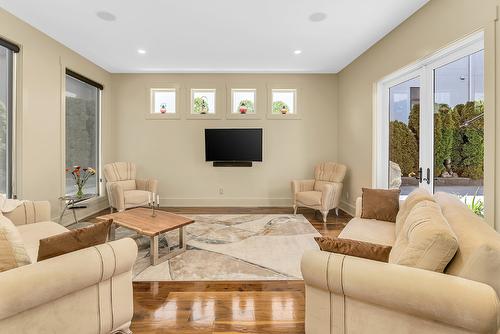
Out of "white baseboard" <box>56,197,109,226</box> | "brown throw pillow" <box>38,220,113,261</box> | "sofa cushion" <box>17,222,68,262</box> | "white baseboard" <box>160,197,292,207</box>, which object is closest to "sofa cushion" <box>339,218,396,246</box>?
"brown throw pillow" <box>38,220,113,261</box>

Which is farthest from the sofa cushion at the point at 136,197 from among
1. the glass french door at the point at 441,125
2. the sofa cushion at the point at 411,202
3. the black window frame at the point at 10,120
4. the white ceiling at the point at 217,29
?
the glass french door at the point at 441,125

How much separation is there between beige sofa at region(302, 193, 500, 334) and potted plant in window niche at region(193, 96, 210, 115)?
5130 mm

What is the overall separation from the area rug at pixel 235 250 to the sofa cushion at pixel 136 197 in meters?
0.86

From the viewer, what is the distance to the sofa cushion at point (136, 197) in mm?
5016

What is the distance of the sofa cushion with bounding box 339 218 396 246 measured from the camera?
8.08ft

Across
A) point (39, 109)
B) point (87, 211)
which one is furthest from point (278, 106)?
point (87, 211)

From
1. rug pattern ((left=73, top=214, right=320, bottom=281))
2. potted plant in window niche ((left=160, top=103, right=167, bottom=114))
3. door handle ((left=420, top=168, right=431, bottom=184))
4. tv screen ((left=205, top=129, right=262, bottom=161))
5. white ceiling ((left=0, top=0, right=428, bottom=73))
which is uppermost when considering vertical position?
white ceiling ((left=0, top=0, right=428, bottom=73))

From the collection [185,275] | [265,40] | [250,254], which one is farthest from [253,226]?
[265,40]

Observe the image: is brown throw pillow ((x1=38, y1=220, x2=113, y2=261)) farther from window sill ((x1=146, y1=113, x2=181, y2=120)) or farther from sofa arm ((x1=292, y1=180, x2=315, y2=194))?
window sill ((x1=146, y1=113, x2=181, y2=120))

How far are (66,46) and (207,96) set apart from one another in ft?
9.08

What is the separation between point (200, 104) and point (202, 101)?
0.28ft

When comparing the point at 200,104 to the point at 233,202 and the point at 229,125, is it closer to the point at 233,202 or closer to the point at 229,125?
the point at 229,125

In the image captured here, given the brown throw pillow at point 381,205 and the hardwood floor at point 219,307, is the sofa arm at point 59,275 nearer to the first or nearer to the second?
the hardwood floor at point 219,307

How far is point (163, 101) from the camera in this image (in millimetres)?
6199
